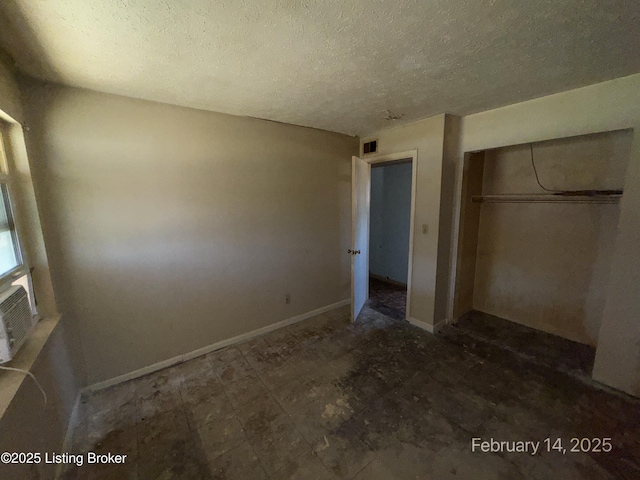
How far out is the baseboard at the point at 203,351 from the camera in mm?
2084

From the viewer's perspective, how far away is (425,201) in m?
2.79

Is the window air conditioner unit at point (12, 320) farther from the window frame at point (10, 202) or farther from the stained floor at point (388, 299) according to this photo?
the stained floor at point (388, 299)

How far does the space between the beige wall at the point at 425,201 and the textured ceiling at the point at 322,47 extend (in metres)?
0.60

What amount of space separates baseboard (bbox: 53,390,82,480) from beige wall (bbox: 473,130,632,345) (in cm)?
418

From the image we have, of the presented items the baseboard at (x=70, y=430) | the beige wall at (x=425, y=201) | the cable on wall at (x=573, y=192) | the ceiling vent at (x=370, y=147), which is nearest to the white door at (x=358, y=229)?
the ceiling vent at (x=370, y=147)

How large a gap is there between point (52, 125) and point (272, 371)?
2499 millimetres

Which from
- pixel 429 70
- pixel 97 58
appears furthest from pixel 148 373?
pixel 429 70

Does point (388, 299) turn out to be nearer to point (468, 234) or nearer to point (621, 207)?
point (468, 234)

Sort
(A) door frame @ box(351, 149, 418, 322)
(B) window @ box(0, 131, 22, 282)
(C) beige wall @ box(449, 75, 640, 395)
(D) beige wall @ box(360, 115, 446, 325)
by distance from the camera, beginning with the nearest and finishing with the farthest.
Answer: (B) window @ box(0, 131, 22, 282) → (C) beige wall @ box(449, 75, 640, 395) → (D) beige wall @ box(360, 115, 446, 325) → (A) door frame @ box(351, 149, 418, 322)

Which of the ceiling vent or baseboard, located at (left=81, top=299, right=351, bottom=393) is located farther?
the ceiling vent

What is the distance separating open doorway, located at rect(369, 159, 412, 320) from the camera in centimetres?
421

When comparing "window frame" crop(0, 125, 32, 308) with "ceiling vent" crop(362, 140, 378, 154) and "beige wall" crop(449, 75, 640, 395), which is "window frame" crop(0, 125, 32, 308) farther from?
"beige wall" crop(449, 75, 640, 395)

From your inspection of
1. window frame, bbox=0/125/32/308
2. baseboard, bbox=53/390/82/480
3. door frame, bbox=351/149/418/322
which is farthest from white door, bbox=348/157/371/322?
window frame, bbox=0/125/32/308

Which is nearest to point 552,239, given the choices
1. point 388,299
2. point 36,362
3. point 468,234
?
point 468,234
